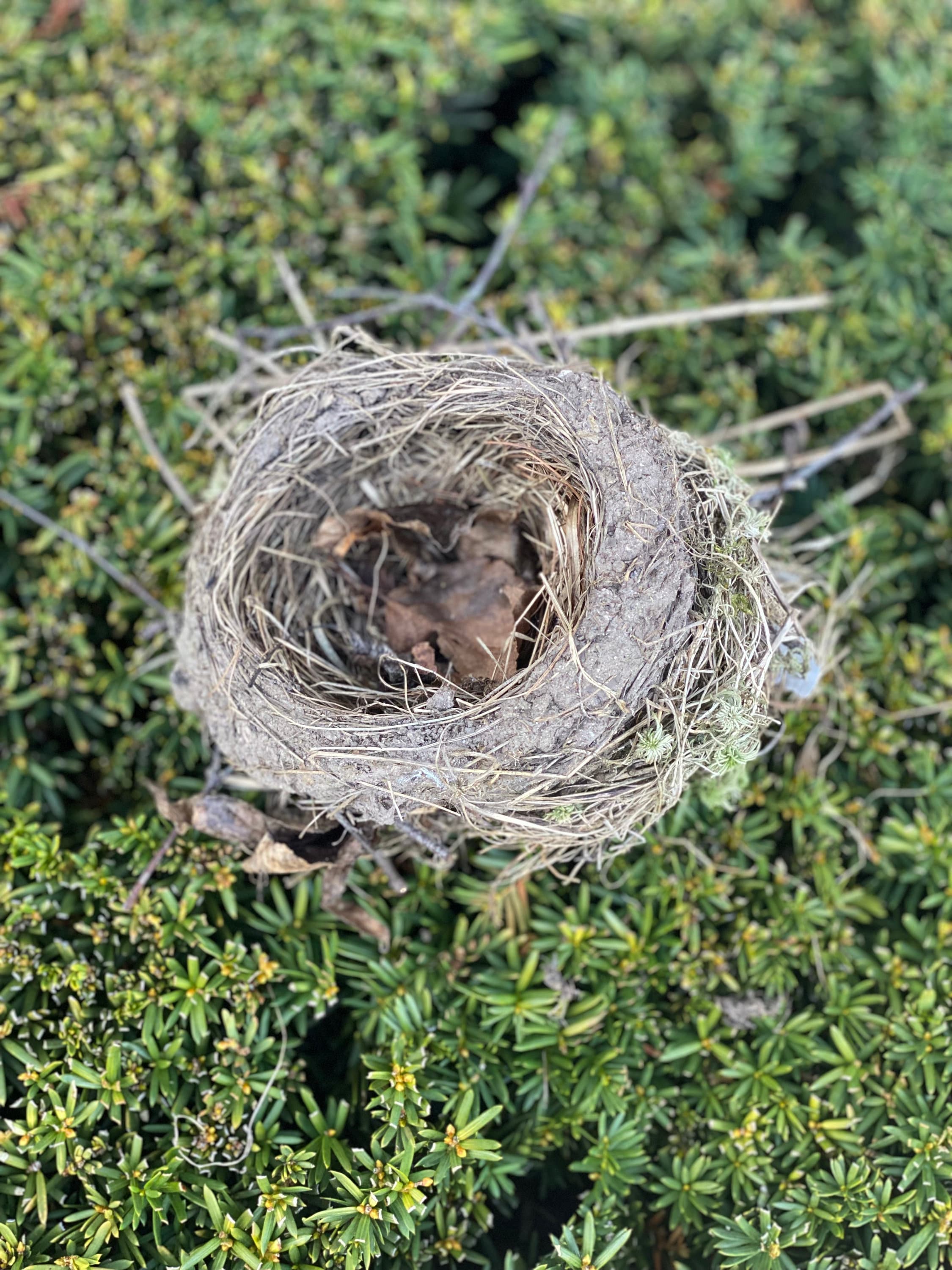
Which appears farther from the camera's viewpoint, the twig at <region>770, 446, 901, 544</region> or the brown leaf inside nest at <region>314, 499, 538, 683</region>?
the twig at <region>770, 446, 901, 544</region>

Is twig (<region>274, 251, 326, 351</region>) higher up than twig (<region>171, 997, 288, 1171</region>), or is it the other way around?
twig (<region>274, 251, 326, 351</region>)

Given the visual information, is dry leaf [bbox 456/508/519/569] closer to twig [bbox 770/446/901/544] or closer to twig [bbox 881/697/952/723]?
twig [bbox 770/446/901/544]

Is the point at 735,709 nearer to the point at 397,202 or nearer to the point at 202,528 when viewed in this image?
the point at 202,528

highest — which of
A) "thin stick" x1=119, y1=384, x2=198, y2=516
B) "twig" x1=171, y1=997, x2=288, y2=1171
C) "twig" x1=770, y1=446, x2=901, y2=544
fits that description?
"thin stick" x1=119, y1=384, x2=198, y2=516

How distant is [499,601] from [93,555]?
975 mm

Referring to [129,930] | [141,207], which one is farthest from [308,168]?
[129,930]

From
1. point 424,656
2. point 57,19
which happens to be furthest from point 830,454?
point 57,19

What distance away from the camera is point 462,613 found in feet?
6.65

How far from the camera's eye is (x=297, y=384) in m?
1.96

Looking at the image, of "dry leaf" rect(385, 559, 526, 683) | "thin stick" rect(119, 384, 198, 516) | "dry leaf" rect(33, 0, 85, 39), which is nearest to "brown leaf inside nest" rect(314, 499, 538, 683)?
"dry leaf" rect(385, 559, 526, 683)

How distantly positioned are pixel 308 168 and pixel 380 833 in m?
1.94

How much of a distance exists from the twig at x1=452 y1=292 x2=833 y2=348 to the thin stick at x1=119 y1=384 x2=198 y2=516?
2.56 feet

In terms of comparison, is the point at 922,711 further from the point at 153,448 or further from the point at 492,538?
the point at 153,448

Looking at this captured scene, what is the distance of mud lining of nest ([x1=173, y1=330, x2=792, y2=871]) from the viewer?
165 cm
